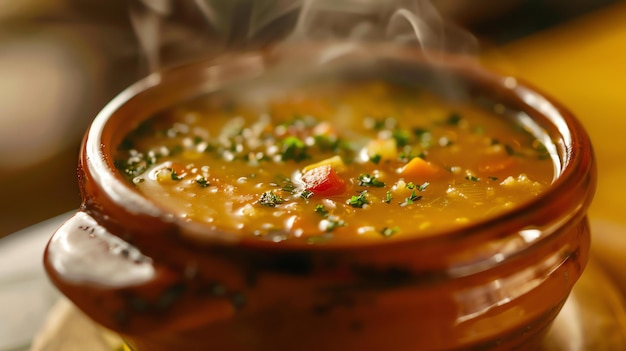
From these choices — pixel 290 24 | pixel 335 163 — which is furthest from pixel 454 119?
pixel 290 24

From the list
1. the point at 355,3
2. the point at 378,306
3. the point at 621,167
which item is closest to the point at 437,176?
the point at 378,306

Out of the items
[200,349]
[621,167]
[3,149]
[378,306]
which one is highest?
[378,306]

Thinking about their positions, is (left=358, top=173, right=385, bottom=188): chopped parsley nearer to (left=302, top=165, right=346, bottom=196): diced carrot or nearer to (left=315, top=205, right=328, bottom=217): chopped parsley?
(left=302, top=165, right=346, bottom=196): diced carrot

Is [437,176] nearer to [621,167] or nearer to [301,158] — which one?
[301,158]

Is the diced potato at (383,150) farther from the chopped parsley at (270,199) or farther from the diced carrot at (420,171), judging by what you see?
the chopped parsley at (270,199)

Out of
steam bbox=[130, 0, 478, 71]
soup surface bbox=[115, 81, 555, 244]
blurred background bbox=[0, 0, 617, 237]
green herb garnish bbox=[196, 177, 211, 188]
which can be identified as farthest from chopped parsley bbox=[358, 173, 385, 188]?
blurred background bbox=[0, 0, 617, 237]

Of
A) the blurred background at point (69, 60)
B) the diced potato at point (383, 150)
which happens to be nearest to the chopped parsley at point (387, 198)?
the diced potato at point (383, 150)

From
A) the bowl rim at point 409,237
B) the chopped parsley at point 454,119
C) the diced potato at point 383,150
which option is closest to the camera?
the bowl rim at point 409,237
